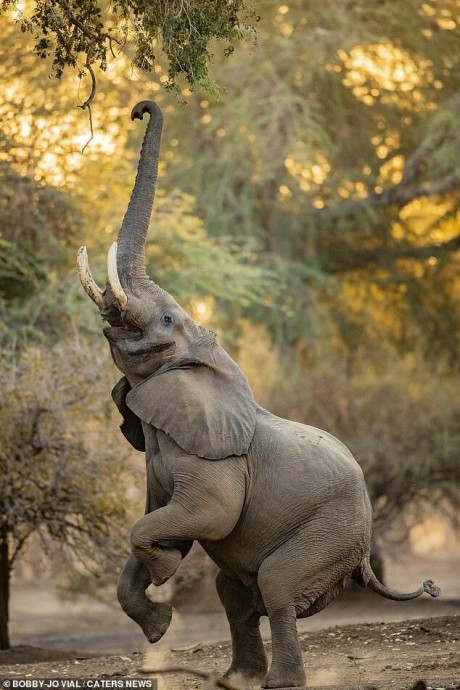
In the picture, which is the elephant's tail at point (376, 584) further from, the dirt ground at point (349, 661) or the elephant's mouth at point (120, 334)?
the elephant's mouth at point (120, 334)

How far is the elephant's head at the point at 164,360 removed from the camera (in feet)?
26.4

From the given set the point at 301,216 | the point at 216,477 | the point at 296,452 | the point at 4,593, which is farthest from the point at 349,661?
the point at 301,216

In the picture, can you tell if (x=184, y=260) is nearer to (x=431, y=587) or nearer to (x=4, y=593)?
(x=4, y=593)

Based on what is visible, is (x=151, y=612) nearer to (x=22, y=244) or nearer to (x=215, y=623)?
(x=22, y=244)

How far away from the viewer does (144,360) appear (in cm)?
823

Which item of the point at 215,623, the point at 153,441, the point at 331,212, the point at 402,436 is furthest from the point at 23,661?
the point at 331,212

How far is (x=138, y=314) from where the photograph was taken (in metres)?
8.11

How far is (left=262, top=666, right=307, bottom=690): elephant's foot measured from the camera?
803cm

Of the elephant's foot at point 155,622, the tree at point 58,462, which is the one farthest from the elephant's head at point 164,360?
the tree at point 58,462

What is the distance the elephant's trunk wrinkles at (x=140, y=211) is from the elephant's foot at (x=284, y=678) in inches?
99.4

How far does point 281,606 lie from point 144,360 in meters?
1.70

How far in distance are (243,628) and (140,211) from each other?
2.81 meters

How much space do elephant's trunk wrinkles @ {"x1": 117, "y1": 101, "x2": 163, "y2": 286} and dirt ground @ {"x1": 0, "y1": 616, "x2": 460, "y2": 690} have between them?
8.29 feet

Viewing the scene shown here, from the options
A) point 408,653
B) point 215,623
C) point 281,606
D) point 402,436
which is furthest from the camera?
point 402,436
